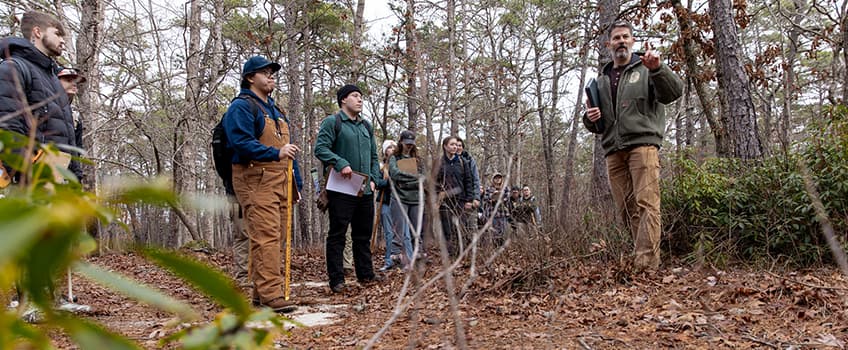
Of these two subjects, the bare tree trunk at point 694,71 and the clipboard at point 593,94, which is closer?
the clipboard at point 593,94

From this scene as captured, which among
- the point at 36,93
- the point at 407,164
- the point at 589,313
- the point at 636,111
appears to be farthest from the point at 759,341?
the point at 407,164

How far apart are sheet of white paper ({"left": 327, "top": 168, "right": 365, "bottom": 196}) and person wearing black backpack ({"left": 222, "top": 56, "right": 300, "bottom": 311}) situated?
24.3 inches

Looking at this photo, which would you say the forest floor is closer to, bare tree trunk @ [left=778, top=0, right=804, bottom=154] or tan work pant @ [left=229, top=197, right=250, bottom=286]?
tan work pant @ [left=229, top=197, right=250, bottom=286]

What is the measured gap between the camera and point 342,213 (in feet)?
15.9

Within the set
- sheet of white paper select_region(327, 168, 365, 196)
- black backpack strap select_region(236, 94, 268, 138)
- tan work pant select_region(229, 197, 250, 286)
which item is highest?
black backpack strap select_region(236, 94, 268, 138)

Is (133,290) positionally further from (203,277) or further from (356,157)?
(356,157)

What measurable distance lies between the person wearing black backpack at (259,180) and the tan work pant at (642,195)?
261 cm

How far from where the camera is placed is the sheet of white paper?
4805 mm

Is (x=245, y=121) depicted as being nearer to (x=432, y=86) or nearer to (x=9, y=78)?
(x=9, y=78)

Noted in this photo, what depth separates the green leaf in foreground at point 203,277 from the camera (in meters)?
0.38

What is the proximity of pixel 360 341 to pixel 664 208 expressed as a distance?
10.7 ft

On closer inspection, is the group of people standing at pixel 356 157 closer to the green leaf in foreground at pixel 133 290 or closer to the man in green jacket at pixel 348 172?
the man in green jacket at pixel 348 172

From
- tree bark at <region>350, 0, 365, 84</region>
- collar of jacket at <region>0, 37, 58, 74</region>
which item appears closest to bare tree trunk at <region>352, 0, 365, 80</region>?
tree bark at <region>350, 0, 365, 84</region>

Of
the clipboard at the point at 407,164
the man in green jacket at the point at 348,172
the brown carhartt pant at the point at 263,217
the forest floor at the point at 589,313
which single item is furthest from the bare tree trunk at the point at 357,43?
the brown carhartt pant at the point at 263,217
